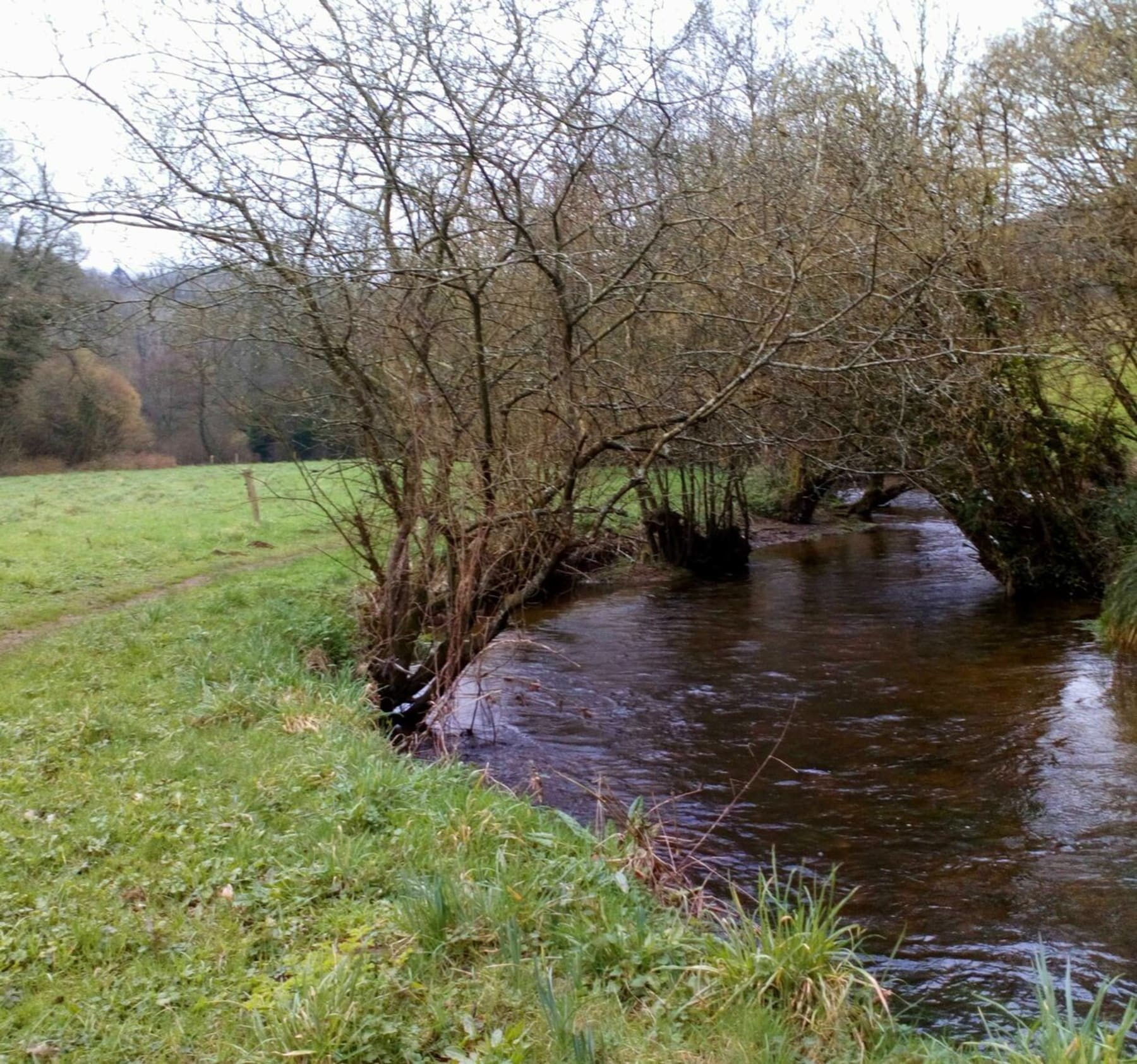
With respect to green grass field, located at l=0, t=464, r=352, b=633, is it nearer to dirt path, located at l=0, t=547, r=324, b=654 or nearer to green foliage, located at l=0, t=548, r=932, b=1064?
dirt path, located at l=0, t=547, r=324, b=654

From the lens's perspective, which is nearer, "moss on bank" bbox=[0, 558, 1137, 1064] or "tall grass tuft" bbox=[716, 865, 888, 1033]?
"moss on bank" bbox=[0, 558, 1137, 1064]

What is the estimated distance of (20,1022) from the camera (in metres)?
3.70

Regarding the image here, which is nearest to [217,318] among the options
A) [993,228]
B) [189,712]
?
[189,712]

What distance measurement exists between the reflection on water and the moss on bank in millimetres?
732

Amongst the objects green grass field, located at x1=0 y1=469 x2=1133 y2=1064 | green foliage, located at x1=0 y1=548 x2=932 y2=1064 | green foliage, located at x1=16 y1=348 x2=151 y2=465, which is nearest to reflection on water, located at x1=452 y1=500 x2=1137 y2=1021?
green grass field, located at x1=0 y1=469 x2=1133 y2=1064

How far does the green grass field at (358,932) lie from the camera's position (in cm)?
360

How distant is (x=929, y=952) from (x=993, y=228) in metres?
10.9

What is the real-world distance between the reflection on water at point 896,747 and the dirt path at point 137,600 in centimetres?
487

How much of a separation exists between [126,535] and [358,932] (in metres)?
15.7

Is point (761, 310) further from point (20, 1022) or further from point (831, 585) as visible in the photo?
point (20, 1022)

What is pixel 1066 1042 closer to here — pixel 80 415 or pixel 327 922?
pixel 327 922

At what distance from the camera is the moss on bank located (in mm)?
3623

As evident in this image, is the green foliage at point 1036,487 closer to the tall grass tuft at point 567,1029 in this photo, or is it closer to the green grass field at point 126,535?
the green grass field at point 126,535

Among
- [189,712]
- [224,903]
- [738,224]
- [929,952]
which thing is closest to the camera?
[224,903]
